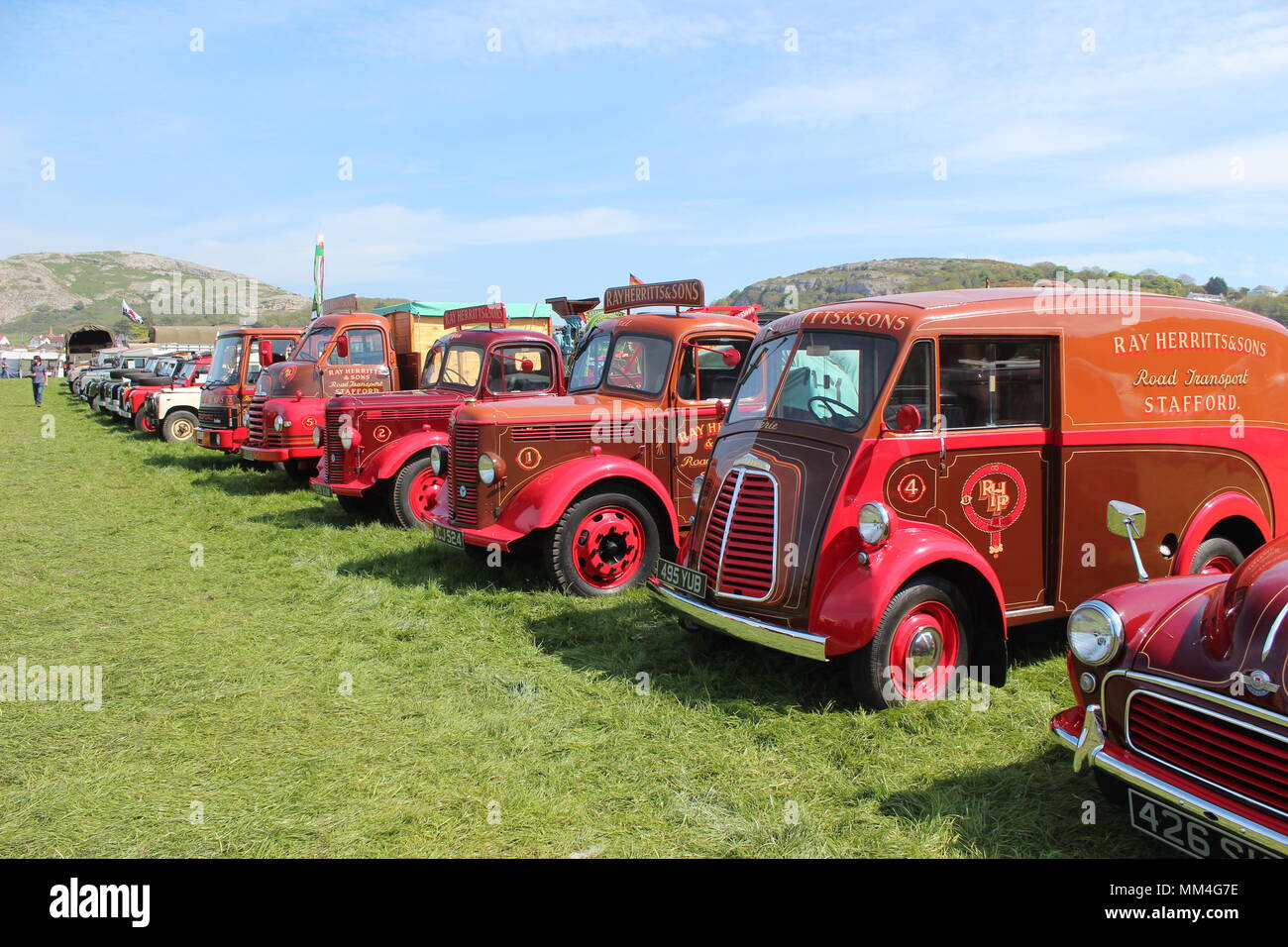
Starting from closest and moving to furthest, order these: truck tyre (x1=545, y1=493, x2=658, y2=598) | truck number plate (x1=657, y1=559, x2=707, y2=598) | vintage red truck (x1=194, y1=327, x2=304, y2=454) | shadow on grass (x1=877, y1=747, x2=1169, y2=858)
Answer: shadow on grass (x1=877, y1=747, x2=1169, y2=858), truck number plate (x1=657, y1=559, x2=707, y2=598), truck tyre (x1=545, y1=493, x2=658, y2=598), vintage red truck (x1=194, y1=327, x2=304, y2=454)

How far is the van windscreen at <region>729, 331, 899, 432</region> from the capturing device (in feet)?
15.9

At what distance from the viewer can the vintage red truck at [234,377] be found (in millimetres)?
15102

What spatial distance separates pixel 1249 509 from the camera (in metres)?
5.71

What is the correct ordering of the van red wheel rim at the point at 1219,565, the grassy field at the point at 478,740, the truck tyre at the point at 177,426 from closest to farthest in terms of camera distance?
the grassy field at the point at 478,740, the van red wheel rim at the point at 1219,565, the truck tyre at the point at 177,426

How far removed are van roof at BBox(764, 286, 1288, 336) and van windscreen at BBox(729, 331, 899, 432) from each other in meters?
0.10

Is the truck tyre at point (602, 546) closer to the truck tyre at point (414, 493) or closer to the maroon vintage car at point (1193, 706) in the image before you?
the truck tyre at point (414, 493)

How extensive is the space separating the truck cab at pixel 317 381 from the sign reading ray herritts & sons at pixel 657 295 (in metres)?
5.58

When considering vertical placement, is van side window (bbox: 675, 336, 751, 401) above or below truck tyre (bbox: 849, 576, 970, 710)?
above

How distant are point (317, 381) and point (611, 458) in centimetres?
719

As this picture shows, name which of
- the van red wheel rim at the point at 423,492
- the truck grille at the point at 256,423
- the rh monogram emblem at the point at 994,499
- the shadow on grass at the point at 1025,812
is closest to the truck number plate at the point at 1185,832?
the shadow on grass at the point at 1025,812

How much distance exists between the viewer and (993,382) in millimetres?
5008

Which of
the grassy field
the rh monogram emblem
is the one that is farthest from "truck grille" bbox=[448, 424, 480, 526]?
the rh monogram emblem

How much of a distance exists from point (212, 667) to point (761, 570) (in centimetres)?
357

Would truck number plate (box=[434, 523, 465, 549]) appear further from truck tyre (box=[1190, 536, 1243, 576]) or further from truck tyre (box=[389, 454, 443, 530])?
truck tyre (box=[1190, 536, 1243, 576])
